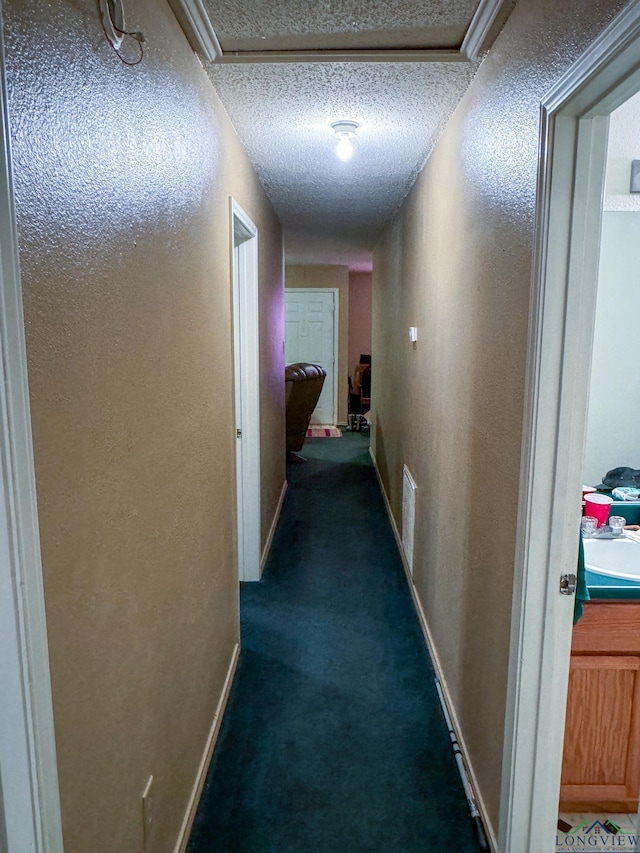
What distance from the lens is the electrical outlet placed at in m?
1.38

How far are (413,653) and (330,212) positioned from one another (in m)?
3.13

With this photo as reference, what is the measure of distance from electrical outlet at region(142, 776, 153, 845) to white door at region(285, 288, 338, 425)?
6.96 metres

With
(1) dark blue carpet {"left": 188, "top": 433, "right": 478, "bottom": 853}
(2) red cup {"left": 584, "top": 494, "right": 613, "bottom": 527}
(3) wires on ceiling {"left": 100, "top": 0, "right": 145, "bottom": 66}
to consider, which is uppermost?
(3) wires on ceiling {"left": 100, "top": 0, "right": 145, "bottom": 66}

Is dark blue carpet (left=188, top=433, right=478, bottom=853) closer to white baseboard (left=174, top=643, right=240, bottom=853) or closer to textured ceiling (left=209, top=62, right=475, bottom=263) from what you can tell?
white baseboard (left=174, top=643, right=240, bottom=853)

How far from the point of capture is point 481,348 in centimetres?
188

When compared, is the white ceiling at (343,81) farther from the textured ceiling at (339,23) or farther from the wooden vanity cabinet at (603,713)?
the wooden vanity cabinet at (603,713)

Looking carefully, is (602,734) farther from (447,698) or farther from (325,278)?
(325,278)

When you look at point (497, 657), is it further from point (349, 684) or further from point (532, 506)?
point (349, 684)

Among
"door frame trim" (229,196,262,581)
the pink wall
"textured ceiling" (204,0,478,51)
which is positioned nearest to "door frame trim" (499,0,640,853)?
"textured ceiling" (204,0,478,51)

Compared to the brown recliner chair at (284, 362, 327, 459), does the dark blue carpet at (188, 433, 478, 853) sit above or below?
below

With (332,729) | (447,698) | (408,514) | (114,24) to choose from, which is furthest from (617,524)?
(114,24)

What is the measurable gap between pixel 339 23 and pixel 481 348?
0.99 meters

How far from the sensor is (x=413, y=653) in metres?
2.81

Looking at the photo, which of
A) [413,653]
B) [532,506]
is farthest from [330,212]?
[532,506]
